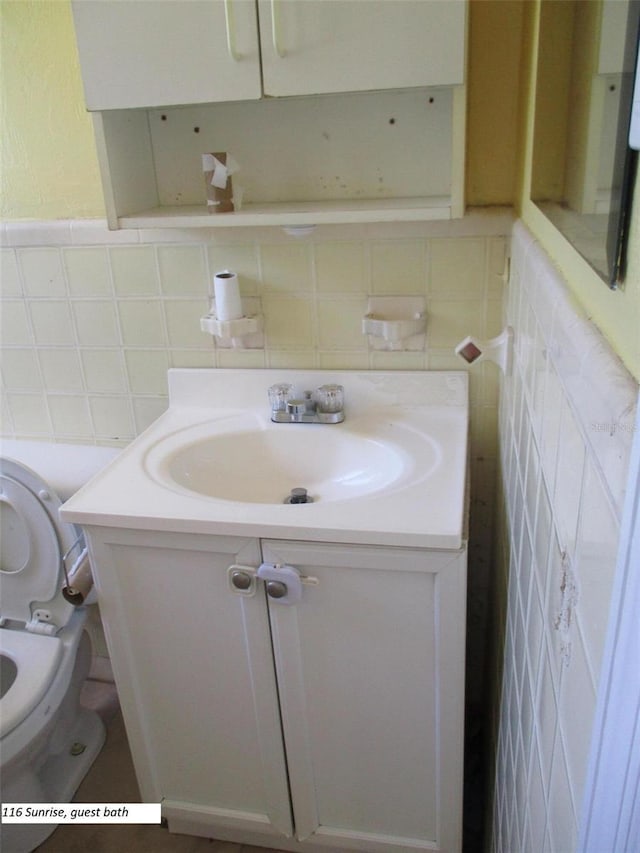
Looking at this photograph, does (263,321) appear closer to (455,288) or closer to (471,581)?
(455,288)

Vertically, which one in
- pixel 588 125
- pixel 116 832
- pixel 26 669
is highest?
pixel 588 125

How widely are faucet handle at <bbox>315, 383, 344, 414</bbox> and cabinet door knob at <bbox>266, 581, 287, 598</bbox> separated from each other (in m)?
0.41

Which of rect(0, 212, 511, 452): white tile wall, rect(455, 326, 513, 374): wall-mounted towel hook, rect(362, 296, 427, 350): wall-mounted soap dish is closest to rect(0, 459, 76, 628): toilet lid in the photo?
rect(0, 212, 511, 452): white tile wall

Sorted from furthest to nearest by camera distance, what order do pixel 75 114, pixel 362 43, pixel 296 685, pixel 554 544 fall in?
pixel 75 114
pixel 296 685
pixel 362 43
pixel 554 544

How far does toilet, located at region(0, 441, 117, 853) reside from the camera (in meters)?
1.32

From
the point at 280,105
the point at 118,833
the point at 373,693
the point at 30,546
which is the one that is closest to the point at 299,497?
the point at 373,693

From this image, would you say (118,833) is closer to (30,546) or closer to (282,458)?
(30,546)

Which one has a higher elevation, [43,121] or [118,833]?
[43,121]

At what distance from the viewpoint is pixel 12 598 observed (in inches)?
58.2

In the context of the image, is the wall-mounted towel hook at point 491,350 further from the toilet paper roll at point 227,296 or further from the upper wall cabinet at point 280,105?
the toilet paper roll at point 227,296

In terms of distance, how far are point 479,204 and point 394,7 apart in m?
0.38

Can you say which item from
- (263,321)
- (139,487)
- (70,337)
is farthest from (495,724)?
(70,337)

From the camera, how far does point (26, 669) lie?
53.7 inches

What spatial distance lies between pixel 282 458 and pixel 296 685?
41 cm
